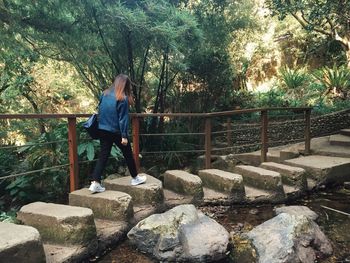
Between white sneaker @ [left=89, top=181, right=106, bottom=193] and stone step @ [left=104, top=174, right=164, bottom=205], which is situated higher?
white sneaker @ [left=89, top=181, right=106, bottom=193]

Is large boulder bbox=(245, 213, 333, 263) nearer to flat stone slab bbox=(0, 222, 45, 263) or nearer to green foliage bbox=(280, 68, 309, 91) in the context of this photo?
flat stone slab bbox=(0, 222, 45, 263)

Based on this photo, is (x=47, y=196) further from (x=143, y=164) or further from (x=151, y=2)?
(x=151, y=2)

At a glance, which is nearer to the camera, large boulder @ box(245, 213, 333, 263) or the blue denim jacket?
large boulder @ box(245, 213, 333, 263)

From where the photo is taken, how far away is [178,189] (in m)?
4.61

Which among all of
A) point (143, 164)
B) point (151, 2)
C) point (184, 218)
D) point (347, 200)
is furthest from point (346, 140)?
point (184, 218)

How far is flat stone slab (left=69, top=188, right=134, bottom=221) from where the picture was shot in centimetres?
362

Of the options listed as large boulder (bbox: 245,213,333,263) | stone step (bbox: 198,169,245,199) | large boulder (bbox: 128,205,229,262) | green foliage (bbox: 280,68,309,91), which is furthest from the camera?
green foliage (bbox: 280,68,309,91)

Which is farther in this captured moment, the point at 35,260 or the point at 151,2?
the point at 151,2

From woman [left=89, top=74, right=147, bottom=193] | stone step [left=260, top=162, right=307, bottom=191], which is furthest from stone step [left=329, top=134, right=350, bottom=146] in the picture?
woman [left=89, top=74, right=147, bottom=193]

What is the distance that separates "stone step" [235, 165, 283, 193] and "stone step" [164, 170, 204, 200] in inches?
34.5

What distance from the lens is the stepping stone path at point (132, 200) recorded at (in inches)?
121

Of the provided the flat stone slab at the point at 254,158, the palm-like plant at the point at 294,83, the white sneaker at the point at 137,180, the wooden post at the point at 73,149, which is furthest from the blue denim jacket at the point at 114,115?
the palm-like plant at the point at 294,83

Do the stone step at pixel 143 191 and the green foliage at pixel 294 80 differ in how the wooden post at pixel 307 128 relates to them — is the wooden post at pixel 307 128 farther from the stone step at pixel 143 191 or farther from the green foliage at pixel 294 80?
the green foliage at pixel 294 80

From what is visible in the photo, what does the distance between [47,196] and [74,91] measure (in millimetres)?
6168
